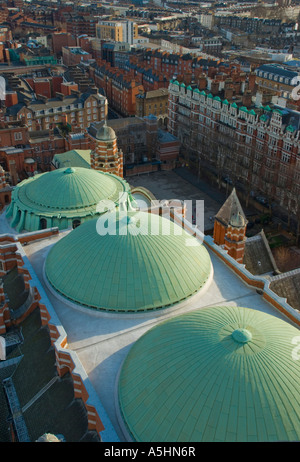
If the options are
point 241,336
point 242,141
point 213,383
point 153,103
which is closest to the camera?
point 213,383

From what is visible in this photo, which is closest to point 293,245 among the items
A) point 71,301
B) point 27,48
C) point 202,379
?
point 71,301

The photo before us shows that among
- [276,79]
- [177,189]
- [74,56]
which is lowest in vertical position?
[177,189]

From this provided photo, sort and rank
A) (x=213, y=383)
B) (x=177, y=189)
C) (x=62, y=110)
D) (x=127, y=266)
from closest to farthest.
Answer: (x=213, y=383) < (x=127, y=266) < (x=177, y=189) < (x=62, y=110)

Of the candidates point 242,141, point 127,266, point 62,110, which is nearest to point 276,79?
point 242,141

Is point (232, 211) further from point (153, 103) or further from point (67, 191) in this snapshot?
point (153, 103)

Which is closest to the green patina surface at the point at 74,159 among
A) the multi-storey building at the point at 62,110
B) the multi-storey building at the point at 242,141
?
the multi-storey building at the point at 62,110

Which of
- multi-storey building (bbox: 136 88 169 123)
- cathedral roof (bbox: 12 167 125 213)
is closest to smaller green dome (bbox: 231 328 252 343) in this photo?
cathedral roof (bbox: 12 167 125 213)

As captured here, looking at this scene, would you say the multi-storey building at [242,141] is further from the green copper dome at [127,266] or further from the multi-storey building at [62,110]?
the green copper dome at [127,266]

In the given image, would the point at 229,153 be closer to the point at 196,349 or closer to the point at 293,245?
the point at 293,245
